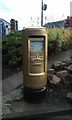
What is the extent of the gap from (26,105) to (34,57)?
3.35 ft

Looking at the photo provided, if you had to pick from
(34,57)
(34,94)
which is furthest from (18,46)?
(34,94)

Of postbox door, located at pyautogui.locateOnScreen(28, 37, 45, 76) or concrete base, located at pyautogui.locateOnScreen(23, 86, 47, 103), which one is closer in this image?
postbox door, located at pyautogui.locateOnScreen(28, 37, 45, 76)

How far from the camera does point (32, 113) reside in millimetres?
4875

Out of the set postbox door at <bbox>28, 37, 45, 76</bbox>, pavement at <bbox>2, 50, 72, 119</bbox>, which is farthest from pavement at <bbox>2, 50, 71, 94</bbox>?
postbox door at <bbox>28, 37, 45, 76</bbox>

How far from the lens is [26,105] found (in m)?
5.25

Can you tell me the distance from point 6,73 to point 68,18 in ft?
20.2

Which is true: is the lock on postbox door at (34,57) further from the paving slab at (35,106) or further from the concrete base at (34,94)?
the paving slab at (35,106)

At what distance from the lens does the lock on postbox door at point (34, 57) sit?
5082 mm

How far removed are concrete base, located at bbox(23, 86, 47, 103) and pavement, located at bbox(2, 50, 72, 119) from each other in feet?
0.30

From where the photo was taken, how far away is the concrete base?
5219mm

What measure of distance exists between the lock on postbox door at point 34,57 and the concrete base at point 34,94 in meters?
0.04

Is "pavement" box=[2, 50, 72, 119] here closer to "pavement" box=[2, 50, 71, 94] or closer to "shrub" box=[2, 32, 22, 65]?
"pavement" box=[2, 50, 71, 94]

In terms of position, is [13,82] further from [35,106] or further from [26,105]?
[35,106]

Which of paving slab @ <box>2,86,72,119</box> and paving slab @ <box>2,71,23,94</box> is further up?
paving slab @ <box>2,71,23,94</box>
